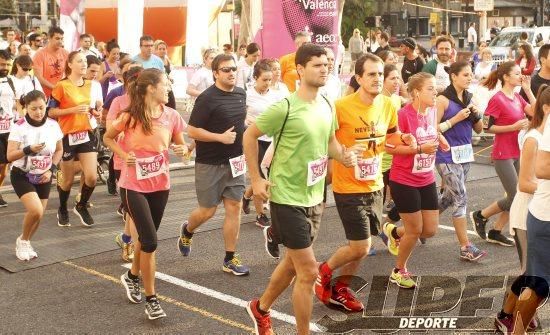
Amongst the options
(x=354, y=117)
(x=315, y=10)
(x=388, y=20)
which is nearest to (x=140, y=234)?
(x=354, y=117)

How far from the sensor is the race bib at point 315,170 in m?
5.07

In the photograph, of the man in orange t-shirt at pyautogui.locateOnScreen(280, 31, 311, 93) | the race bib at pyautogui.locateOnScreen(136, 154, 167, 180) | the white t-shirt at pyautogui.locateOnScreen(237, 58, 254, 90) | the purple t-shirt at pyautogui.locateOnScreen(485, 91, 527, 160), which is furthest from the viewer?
the white t-shirt at pyautogui.locateOnScreen(237, 58, 254, 90)

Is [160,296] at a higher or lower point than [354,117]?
lower

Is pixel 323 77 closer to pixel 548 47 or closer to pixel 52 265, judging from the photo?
pixel 52 265

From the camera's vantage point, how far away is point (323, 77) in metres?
5.06

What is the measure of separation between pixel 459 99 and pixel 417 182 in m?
1.16

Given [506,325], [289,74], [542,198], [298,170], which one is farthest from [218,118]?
[289,74]

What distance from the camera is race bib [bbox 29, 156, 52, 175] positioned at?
7.10 meters

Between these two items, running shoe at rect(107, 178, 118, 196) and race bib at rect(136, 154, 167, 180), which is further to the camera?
running shoe at rect(107, 178, 118, 196)

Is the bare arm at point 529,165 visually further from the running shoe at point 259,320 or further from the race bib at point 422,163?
the running shoe at point 259,320

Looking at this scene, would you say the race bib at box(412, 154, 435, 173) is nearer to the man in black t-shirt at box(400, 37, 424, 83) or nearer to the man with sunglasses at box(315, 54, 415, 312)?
the man with sunglasses at box(315, 54, 415, 312)

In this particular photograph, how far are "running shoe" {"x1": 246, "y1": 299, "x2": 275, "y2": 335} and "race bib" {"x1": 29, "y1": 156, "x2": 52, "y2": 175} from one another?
2.76 meters

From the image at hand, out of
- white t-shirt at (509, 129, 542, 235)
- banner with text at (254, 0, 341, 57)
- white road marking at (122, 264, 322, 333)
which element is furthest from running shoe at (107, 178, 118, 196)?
white t-shirt at (509, 129, 542, 235)

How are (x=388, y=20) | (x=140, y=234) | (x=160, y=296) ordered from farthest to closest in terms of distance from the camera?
1. (x=388, y=20)
2. (x=160, y=296)
3. (x=140, y=234)
